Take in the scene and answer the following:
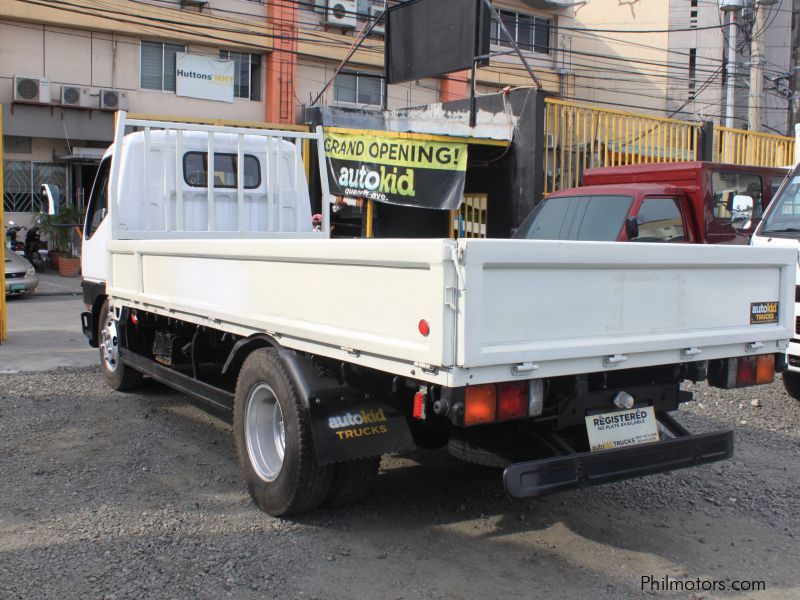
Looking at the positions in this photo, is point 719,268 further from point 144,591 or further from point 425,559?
point 144,591

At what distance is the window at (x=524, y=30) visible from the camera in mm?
30375

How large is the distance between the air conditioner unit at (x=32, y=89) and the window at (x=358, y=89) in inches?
348

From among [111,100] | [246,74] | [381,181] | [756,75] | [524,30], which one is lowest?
[381,181]

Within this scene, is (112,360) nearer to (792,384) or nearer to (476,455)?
(476,455)

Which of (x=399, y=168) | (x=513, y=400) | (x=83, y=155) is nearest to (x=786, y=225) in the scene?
(x=513, y=400)

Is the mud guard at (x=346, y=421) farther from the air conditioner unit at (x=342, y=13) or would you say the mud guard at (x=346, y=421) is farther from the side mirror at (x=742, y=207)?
the air conditioner unit at (x=342, y=13)

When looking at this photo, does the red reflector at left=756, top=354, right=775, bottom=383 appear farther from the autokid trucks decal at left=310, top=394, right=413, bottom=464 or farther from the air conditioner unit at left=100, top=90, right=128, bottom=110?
the air conditioner unit at left=100, top=90, right=128, bottom=110

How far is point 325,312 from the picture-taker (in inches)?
155

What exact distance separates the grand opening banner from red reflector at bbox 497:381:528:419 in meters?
9.81

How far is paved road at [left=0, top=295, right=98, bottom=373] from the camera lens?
29.9ft

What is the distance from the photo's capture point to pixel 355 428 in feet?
12.9

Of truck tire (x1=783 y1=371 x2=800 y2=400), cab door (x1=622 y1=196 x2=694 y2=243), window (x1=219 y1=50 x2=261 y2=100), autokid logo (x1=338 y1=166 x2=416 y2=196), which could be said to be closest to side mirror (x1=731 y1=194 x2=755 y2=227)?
cab door (x1=622 y1=196 x2=694 y2=243)

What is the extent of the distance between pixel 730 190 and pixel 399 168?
5215 millimetres

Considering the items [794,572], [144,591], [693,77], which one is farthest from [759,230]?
[693,77]
